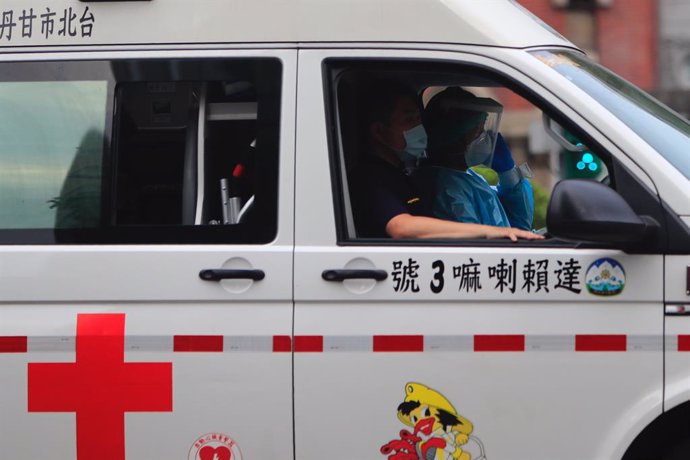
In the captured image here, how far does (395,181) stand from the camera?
4.07 metres

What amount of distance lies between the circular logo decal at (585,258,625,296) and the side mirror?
14 cm

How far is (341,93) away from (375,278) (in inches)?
27.7

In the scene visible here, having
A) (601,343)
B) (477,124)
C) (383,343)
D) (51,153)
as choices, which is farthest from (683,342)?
(51,153)

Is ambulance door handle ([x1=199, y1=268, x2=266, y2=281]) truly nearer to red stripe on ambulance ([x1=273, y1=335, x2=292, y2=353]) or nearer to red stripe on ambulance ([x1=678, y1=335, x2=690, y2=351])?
red stripe on ambulance ([x1=273, y1=335, x2=292, y2=353])

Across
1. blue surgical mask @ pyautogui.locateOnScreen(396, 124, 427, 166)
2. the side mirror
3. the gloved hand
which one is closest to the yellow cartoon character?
the side mirror

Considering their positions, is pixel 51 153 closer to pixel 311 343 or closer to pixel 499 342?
pixel 311 343

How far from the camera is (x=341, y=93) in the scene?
3.97 m

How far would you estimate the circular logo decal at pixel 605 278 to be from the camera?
359cm

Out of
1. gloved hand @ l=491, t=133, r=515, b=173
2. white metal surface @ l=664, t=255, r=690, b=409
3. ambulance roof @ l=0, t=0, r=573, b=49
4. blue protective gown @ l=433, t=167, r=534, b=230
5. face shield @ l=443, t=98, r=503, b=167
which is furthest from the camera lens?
gloved hand @ l=491, t=133, r=515, b=173

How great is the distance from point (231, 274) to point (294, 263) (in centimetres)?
20

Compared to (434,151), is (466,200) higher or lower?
lower

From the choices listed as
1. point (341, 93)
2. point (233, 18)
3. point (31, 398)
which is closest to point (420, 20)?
point (341, 93)

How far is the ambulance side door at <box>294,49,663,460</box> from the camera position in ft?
11.8

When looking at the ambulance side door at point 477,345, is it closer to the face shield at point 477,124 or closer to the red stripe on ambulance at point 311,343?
the red stripe on ambulance at point 311,343
